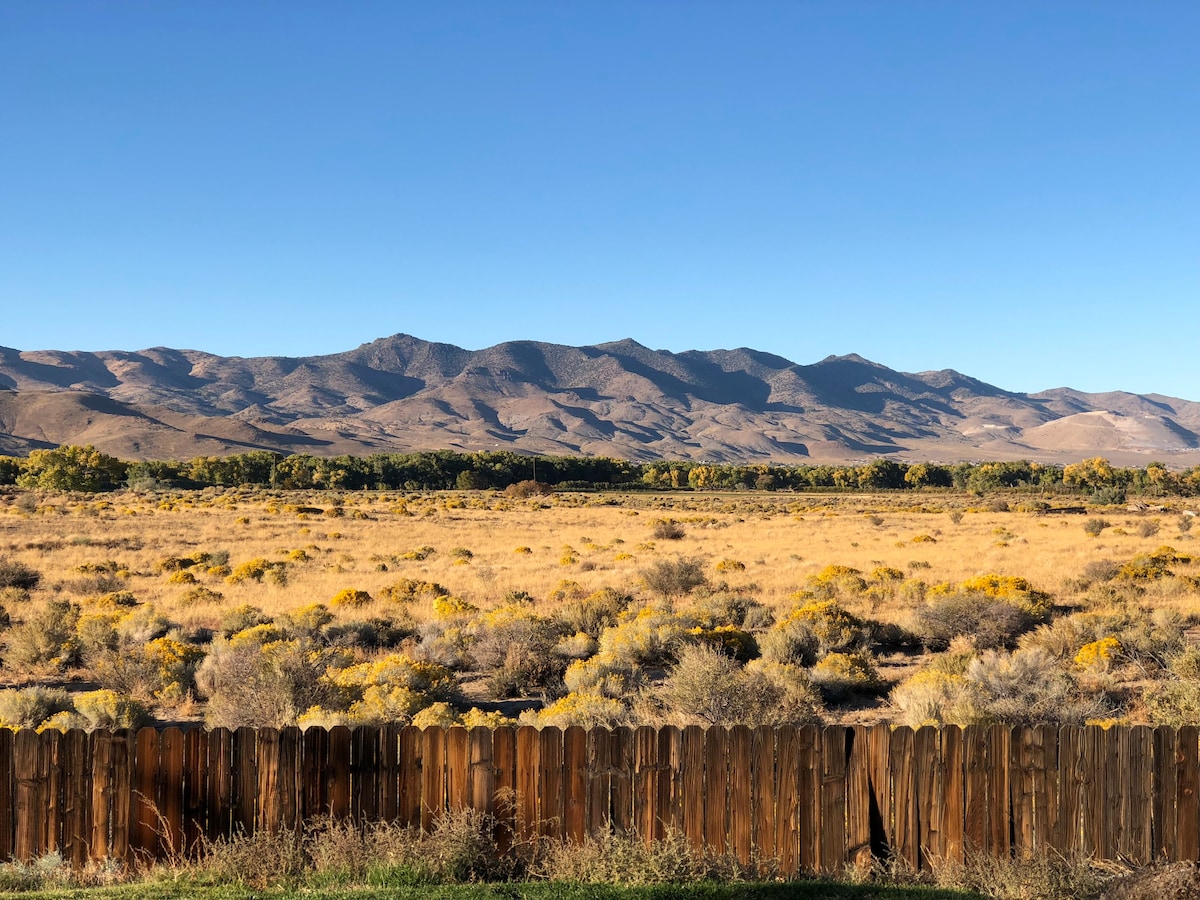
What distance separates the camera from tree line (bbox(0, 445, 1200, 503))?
7612cm

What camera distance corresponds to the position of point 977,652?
1319 centimetres

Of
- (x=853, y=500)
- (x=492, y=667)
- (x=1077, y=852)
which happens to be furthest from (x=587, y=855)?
(x=853, y=500)

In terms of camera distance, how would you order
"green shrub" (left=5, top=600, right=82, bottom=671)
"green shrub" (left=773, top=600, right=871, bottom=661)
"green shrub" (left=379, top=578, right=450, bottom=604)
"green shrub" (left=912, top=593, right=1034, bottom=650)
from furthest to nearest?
"green shrub" (left=379, top=578, right=450, bottom=604) < "green shrub" (left=912, top=593, right=1034, bottom=650) < "green shrub" (left=773, top=600, right=871, bottom=661) < "green shrub" (left=5, top=600, right=82, bottom=671)

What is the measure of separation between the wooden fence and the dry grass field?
288 centimetres

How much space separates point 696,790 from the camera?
18.7ft

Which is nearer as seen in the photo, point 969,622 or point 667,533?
point 969,622

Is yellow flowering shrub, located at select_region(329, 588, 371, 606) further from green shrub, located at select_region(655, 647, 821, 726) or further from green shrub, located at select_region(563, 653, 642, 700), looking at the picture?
green shrub, located at select_region(655, 647, 821, 726)

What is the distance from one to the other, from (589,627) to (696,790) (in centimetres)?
969

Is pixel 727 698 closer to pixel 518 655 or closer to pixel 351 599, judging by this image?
pixel 518 655

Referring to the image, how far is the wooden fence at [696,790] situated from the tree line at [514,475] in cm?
6552

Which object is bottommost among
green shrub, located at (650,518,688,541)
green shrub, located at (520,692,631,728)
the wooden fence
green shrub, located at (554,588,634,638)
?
green shrub, located at (650,518,688,541)

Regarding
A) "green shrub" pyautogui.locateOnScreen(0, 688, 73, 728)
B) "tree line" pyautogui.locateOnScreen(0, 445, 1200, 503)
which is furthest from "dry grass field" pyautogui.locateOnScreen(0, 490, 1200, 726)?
"tree line" pyautogui.locateOnScreen(0, 445, 1200, 503)

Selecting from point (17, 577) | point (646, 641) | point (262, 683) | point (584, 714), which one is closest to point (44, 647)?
point (262, 683)

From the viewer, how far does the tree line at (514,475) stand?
76.1 meters
